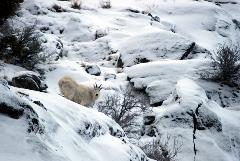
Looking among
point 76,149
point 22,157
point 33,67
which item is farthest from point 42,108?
point 33,67

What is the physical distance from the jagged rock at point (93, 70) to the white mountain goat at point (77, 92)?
2.68 metres

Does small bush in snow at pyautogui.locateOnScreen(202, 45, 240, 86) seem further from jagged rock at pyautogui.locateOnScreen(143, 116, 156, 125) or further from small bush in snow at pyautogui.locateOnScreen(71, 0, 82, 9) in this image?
small bush in snow at pyautogui.locateOnScreen(71, 0, 82, 9)

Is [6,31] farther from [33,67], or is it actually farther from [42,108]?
[42,108]

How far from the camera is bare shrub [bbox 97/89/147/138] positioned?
9.31 metres

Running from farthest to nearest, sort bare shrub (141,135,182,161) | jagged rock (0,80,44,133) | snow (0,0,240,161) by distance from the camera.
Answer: bare shrub (141,135,182,161) → snow (0,0,240,161) → jagged rock (0,80,44,133)

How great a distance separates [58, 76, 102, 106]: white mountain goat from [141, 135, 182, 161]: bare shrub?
174 cm

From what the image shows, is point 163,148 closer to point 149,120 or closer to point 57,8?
point 149,120

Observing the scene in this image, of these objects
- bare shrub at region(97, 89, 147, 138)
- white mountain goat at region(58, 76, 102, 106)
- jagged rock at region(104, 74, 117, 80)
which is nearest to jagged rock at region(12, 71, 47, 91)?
white mountain goat at region(58, 76, 102, 106)

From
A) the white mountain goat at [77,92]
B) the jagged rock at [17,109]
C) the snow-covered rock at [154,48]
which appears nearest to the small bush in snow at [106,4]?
the snow-covered rock at [154,48]

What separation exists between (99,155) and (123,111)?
4871mm

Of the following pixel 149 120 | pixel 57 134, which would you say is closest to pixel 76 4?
pixel 149 120

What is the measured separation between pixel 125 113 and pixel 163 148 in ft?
5.65

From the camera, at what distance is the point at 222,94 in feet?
37.4

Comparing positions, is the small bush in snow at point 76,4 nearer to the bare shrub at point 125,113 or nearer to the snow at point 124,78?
the snow at point 124,78
